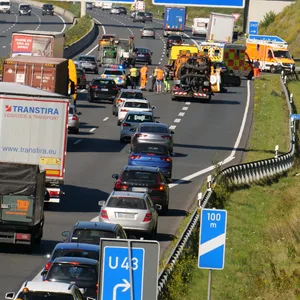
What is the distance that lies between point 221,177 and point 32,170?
11.1 metres

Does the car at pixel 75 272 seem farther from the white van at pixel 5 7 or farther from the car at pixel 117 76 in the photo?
the white van at pixel 5 7

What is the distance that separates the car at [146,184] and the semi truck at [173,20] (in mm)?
88771

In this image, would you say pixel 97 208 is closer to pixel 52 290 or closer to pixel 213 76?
pixel 52 290

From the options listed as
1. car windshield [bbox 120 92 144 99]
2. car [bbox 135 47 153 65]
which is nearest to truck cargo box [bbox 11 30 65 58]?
car windshield [bbox 120 92 144 99]

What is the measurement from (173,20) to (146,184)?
300 ft

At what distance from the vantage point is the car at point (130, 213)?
1081 inches

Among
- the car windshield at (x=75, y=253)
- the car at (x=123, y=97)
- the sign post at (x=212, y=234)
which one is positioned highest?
the sign post at (x=212, y=234)

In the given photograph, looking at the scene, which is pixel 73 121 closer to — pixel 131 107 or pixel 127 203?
pixel 131 107

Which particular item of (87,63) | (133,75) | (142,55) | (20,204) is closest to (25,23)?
(142,55)

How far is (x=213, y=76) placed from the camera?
66.8m

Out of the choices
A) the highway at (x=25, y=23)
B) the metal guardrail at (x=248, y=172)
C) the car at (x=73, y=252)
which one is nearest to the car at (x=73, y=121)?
the metal guardrail at (x=248, y=172)

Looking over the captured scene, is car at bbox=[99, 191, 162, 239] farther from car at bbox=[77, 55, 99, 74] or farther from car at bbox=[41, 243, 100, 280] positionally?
car at bbox=[77, 55, 99, 74]

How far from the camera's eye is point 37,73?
43.8 metres

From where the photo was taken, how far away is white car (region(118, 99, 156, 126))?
5319 centimetres
